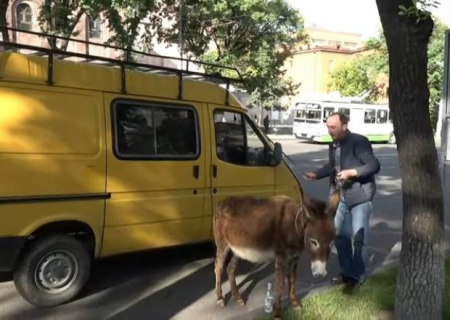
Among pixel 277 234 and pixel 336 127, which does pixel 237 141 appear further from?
pixel 277 234

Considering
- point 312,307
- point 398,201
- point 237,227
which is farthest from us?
point 398,201

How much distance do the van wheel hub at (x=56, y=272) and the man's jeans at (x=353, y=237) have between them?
2.54 m

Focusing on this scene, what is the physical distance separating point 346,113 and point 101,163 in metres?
29.5

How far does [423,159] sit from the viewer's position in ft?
11.5

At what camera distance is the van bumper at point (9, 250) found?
483 centimetres

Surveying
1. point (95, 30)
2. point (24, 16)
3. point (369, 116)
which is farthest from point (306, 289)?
point (24, 16)

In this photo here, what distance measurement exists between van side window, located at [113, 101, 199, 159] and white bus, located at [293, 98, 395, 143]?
25236 mm

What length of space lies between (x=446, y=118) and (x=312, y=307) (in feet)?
9.71

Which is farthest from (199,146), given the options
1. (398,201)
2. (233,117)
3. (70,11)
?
(70,11)

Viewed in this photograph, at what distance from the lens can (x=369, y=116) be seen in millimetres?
35375

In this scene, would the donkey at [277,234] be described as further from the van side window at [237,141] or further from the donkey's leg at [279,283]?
the van side window at [237,141]

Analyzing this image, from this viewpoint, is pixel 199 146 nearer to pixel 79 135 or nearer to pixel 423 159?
pixel 79 135

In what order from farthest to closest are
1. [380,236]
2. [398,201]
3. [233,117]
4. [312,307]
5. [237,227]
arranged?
[398,201] → [380,236] → [233,117] → [237,227] → [312,307]

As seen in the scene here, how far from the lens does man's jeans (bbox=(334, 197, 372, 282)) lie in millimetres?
5312
